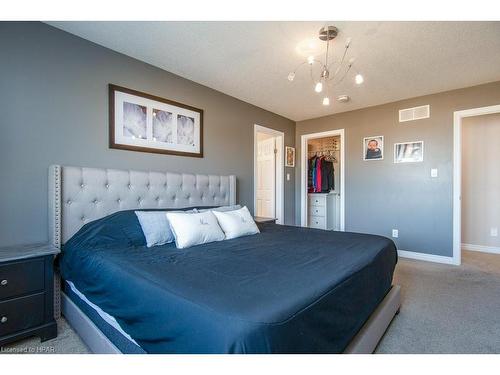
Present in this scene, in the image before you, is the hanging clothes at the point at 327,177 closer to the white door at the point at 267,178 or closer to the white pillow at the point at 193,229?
the white door at the point at 267,178

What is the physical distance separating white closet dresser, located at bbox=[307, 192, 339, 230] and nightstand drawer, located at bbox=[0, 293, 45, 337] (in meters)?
4.41

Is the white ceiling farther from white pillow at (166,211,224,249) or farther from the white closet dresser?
the white closet dresser

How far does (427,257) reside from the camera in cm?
367

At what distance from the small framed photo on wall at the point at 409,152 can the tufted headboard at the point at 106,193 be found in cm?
298

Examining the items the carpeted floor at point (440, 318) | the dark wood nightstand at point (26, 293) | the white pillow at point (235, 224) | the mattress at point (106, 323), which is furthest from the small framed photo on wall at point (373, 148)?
the dark wood nightstand at point (26, 293)

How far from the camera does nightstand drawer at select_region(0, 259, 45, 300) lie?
5.17 feet

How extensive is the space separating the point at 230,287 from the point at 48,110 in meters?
2.12

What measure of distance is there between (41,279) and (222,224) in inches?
53.1

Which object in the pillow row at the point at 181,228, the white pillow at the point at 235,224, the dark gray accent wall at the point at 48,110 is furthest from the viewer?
the white pillow at the point at 235,224

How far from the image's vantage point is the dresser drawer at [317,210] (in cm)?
517

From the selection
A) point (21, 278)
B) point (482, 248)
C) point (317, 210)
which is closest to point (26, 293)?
point (21, 278)

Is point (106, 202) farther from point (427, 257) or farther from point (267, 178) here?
point (427, 257)
